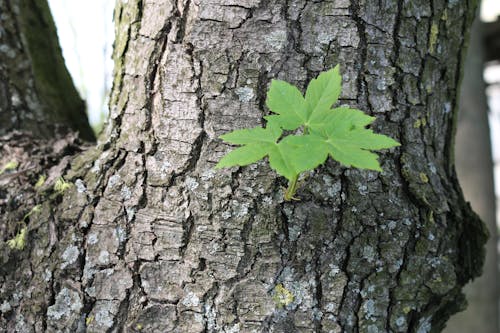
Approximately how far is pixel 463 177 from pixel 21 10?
11.8ft

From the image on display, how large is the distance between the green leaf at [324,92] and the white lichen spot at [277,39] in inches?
8.8

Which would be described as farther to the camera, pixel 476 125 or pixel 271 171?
pixel 476 125

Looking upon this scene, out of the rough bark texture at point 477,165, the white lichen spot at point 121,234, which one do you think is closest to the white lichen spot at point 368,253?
the white lichen spot at point 121,234

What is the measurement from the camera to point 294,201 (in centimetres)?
124

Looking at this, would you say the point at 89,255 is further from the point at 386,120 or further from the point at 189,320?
the point at 386,120

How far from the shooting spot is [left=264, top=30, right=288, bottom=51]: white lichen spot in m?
1.25

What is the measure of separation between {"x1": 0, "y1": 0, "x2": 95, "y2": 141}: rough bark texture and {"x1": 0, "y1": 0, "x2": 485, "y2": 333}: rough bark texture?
0.55 meters

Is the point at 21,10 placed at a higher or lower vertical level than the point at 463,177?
lower

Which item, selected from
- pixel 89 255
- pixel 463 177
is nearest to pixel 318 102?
pixel 89 255

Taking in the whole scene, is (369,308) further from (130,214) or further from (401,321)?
(130,214)

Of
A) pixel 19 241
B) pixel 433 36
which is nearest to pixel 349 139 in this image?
pixel 433 36

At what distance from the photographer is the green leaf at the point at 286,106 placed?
1.05m

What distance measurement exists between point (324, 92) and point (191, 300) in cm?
57

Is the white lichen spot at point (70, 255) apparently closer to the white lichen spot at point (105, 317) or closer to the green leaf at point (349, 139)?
the white lichen spot at point (105, 317)
